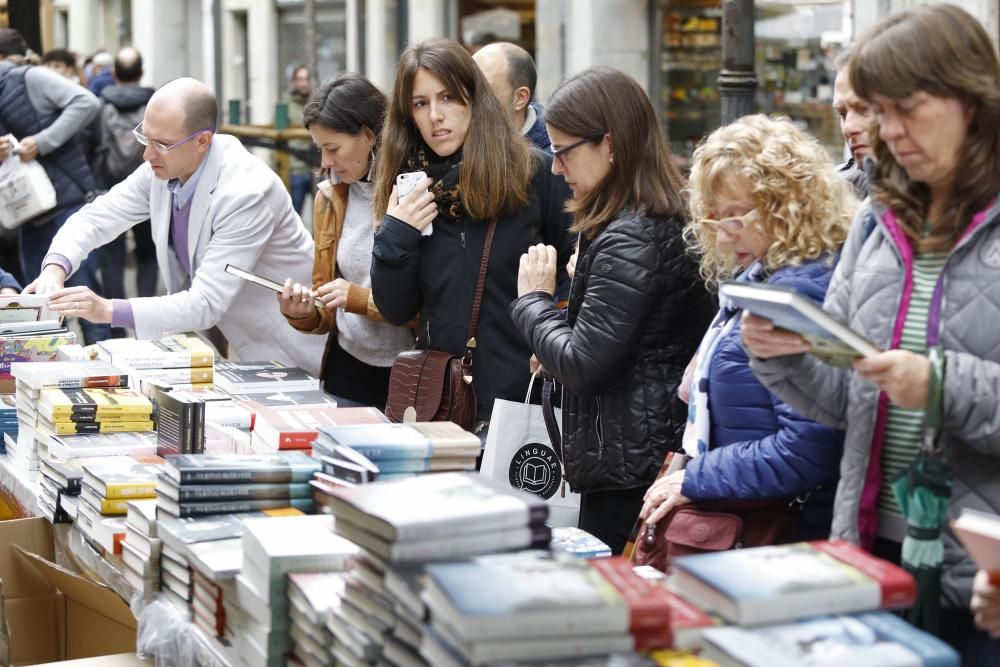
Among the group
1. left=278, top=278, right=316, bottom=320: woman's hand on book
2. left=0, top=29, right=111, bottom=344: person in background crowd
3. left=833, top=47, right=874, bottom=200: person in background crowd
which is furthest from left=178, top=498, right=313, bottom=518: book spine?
left=0, top=29, right=111, bottom=344: person in background crowd

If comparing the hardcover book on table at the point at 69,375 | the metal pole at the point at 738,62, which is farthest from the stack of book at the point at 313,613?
the metal pole at the point at 738,62

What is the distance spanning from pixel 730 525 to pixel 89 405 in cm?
199

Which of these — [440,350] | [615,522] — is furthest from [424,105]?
[615,522]

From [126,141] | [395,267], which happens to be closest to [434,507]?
[395,267]

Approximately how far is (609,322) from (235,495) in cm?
92

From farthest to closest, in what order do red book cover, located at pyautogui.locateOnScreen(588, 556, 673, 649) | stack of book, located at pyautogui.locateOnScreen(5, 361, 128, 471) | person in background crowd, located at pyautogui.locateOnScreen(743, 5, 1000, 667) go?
stack of book, located at pyautogui.locateOnScreen(5, 361, 128, 471)
person in background crowd, located at pyautogui.locateOnScreen(743, 5, 1000, 667)
red book cover, located at pyautogui.locateOnScreen(588, 556, 673, 649)

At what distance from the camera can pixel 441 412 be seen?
409 cm

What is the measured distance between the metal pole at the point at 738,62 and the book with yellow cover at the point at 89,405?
2268 mm

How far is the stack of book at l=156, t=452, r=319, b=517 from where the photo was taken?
117 inches

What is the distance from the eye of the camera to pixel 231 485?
9.87 feet

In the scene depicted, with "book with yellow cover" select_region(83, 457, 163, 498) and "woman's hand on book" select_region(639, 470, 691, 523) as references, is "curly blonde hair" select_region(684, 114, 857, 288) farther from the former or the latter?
"book with yellow cover" select_region(83, 457, 163, 498)

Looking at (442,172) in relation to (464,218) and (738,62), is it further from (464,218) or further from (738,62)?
(738,62)

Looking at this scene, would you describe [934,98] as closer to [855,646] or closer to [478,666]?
[855,646]

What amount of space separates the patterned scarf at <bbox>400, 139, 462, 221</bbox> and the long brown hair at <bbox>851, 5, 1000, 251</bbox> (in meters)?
1.82
